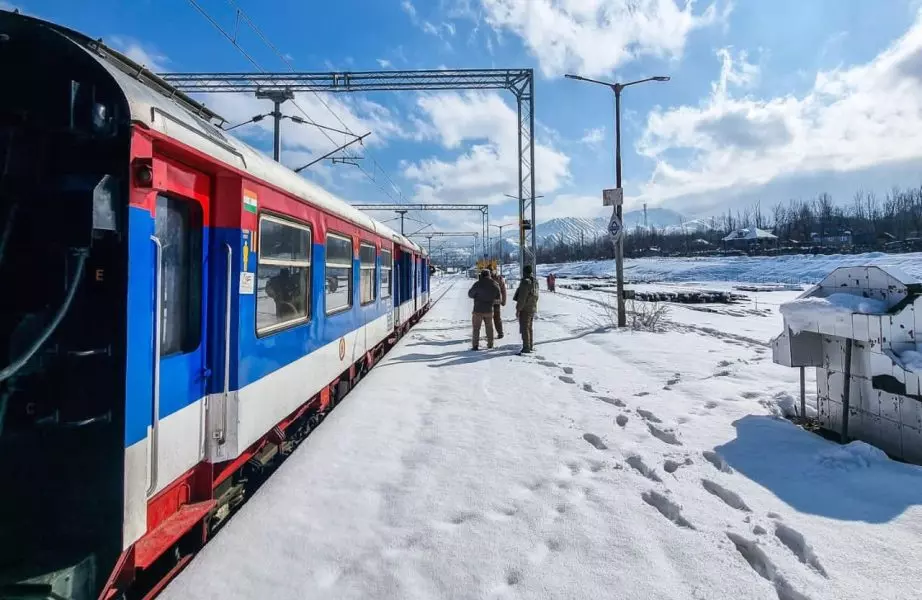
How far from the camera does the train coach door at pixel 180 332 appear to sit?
2.48 m

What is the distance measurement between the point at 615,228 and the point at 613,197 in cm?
85

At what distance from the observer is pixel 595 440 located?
15.6 feet

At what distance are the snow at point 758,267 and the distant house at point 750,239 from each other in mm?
21841

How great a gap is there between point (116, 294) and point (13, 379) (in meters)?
0.53

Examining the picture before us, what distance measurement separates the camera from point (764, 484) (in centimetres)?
371

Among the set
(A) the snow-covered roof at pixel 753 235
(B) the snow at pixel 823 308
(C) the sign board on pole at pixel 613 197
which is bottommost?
(B) the snow at pixel 823 308

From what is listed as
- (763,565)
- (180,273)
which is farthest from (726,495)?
(180,273)

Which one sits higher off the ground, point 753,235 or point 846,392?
point 753,235

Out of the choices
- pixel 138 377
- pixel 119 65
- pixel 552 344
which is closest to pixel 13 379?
pixel 138 377

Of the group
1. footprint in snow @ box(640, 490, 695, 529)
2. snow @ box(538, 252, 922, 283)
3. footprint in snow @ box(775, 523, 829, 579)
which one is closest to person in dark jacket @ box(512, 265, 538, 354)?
footprint in snow @ box(640, 490, 695, 529)

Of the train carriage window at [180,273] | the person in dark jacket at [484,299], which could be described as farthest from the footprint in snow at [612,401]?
the train carriage window at [180,273]

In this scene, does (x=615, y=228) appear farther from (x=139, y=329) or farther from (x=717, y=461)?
(x=139, y=329)

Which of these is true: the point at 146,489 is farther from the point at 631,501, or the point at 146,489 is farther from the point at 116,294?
the point at 631,501

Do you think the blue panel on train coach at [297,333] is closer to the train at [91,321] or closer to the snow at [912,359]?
the train at [91,321]
